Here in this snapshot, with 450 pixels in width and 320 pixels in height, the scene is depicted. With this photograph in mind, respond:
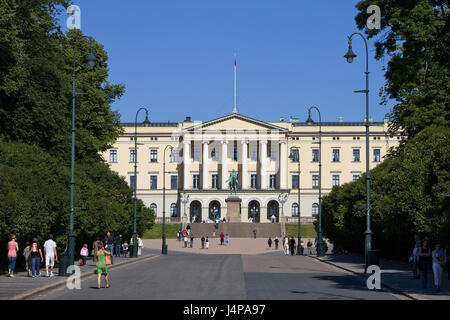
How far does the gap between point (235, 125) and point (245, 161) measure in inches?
264

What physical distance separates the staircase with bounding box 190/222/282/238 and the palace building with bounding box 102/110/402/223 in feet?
58.0

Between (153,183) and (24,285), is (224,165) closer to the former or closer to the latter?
(153,183)

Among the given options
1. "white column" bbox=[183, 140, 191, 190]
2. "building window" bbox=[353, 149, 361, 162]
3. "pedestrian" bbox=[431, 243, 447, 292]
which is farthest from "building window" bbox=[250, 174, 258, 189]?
"pedestrian" bbox=[431, 243, 447, 292]

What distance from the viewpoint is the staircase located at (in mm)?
105875

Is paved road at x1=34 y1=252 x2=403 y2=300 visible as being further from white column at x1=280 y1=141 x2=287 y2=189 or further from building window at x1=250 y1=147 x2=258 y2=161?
building window at x1=250 y1=147 x2=258 y2=161

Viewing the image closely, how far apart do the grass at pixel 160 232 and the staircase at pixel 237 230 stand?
10.6 ft

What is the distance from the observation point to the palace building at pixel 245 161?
129 m

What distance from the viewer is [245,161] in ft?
427

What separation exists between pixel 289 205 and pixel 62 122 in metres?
90.0

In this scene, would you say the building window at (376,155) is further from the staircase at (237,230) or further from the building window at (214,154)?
the staircase at (237,230)
